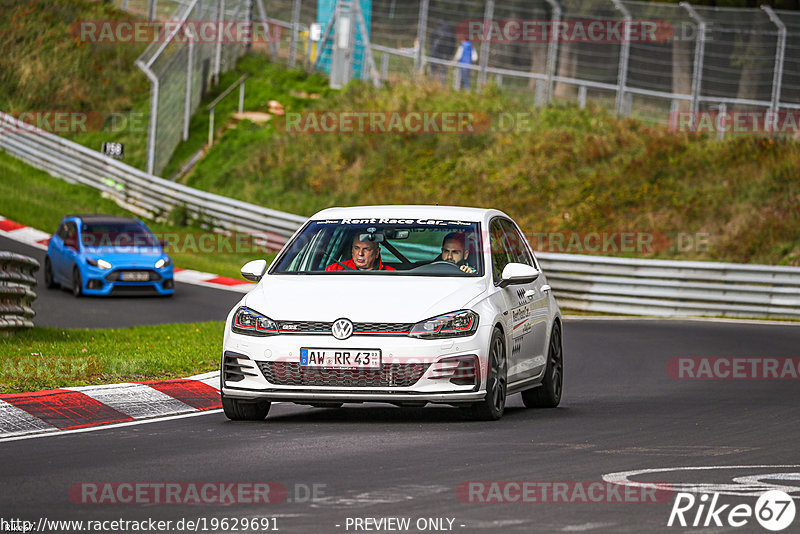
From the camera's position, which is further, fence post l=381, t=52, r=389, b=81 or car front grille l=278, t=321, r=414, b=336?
fence post l=381, t=52, r=389, b=81

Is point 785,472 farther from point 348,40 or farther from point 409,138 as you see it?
point 348,40

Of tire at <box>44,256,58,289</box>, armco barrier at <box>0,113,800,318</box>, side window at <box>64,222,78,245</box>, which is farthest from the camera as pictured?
tire at <box>44,256,58,289</box>

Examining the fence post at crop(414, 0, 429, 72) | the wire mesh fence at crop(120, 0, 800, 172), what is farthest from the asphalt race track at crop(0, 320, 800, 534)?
the fence post at crop(414, 0, 429, 72)

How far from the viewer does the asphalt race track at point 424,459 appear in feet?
21.1

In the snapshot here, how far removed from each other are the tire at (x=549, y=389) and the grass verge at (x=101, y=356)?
3177mm

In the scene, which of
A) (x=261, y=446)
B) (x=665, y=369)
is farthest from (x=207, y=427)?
(x=665, y=369)

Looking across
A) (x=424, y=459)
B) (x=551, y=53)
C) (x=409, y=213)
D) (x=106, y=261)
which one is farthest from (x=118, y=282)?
(x=424, y=459)

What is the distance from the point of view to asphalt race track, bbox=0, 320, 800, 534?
6.43 metres

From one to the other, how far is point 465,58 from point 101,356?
2507 cm

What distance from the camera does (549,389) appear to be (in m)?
11.8

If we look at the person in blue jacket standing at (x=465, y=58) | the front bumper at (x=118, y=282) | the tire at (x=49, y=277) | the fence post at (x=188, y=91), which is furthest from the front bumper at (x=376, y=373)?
the fence post at (x=188, y=91)

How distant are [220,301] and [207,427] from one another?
48.0ft

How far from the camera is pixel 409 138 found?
3709cm

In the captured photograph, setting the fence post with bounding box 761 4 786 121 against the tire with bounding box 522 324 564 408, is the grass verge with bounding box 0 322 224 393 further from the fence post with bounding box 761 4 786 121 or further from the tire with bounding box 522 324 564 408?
the fence post with bounding box 761 4 786 121
